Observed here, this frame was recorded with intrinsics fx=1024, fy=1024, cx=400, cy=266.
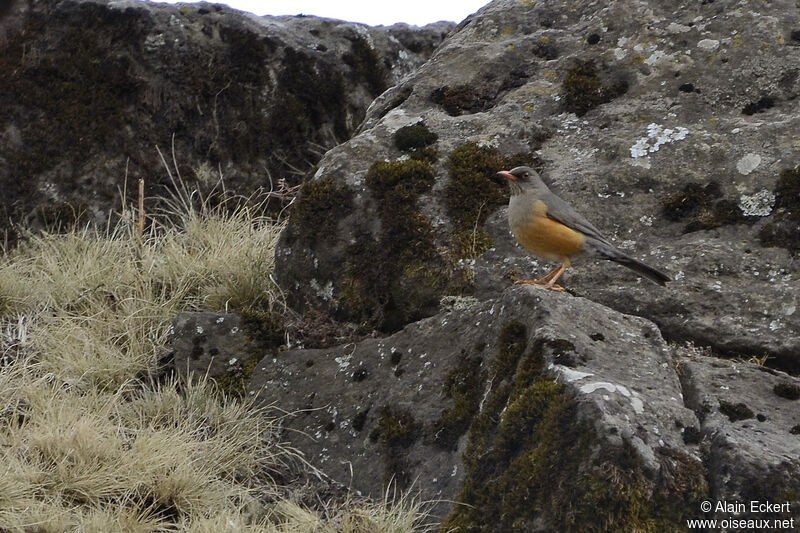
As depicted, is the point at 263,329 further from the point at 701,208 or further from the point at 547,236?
the point at 701,208

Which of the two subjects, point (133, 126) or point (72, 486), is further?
point (133, 126)

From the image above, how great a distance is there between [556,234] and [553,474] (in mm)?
1786

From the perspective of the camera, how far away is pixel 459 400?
16.4 feet

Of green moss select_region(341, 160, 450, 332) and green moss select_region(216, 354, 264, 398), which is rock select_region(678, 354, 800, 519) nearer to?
green moss select_region(341, 160, 450, 332)

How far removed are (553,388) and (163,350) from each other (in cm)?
294

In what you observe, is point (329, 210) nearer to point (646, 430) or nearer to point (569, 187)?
point (569, 187)

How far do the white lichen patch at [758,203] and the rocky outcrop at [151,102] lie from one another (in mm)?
4154

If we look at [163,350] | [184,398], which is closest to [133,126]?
[163,350]

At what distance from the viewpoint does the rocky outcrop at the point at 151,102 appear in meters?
8.40

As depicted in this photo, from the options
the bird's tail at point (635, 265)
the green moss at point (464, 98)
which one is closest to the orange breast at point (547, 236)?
the bird's tail at point (635, 265)

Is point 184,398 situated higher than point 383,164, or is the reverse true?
point 383,164

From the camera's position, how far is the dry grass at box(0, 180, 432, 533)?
4.75 metres

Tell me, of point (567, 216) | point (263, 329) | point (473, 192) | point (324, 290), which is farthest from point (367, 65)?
point (567, 216)

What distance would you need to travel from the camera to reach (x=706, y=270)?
5.67m
